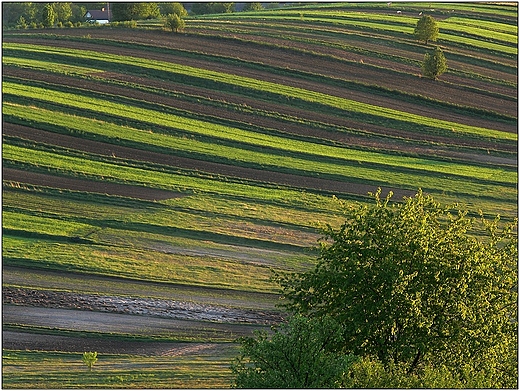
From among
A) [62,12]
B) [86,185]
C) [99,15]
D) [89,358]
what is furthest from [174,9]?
[89,358]

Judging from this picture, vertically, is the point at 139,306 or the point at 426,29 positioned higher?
the point at 426,29

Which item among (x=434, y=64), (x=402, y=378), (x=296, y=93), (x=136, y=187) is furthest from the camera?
(x=434, y=64)

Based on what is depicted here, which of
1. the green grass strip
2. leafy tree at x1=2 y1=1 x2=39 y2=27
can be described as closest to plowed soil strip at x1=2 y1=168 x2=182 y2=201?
the green grass strip

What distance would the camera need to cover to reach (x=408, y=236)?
25484 millimetres

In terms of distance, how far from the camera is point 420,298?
2458 centimetres

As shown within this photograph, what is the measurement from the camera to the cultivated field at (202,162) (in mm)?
36438

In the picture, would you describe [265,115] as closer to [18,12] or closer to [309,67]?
[309,67]

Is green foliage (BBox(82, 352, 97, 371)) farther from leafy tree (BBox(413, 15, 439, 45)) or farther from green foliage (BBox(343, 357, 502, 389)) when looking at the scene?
leafy tree (BBox(413, 15, 439, 45))

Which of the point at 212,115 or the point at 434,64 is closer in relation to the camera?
the point at 212,115

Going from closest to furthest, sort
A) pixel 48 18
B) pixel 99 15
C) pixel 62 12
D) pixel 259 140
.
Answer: pixel 259 140, pixel 48 18, pixel 62 12, pixel 99 15

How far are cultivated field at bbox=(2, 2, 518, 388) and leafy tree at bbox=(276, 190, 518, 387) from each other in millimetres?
8607

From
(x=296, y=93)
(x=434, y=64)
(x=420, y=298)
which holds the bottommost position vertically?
(x=420, y=298)

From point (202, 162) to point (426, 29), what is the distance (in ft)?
109

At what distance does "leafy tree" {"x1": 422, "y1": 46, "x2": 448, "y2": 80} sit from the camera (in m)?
68.9
